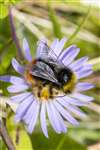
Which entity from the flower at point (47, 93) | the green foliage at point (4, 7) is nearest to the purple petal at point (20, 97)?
the flower at point (47, 93)

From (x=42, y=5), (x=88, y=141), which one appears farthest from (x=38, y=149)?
(x=42, y=5)

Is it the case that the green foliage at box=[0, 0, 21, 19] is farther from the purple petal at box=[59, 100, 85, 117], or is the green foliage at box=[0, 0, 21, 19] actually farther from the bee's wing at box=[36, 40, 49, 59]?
the purple petal at box=[59, 100, 85, 117]

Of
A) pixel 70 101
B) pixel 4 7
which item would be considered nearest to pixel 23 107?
pixel 70 101

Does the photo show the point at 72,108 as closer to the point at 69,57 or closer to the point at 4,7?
the point at 69,57

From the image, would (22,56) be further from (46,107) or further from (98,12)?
(98,12)

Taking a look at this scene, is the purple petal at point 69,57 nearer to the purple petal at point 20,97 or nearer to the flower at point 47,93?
the flower at point 47,93
